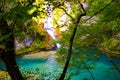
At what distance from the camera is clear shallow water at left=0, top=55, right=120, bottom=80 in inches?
642

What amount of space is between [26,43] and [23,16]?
23.0 meters

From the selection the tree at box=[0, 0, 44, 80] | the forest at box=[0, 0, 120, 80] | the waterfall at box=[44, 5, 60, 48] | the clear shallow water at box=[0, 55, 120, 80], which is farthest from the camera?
the clear shallow water at box=[0, 55, 120, 80]

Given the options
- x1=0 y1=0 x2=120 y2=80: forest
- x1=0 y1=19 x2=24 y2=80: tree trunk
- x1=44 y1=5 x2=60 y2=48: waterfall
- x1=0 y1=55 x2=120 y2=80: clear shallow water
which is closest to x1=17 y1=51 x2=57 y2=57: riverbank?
x1=0 y1=0 x2=120 y2=80: forest

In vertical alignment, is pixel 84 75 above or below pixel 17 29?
above

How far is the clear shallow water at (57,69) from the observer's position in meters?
16.3

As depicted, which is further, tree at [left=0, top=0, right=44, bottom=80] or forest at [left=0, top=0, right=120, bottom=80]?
forest at [left=0, top=0, right=120, bottom=80]

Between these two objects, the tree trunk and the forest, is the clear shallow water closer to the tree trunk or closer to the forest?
the forest

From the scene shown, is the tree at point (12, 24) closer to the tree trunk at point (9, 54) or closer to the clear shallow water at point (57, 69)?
the tree trunk at point (9, 54)

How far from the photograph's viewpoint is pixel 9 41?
246 inches

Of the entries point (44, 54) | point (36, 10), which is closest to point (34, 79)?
point (36, 10)

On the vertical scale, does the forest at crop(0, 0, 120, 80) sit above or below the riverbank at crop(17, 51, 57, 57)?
below

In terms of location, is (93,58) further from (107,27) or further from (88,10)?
(88,10)

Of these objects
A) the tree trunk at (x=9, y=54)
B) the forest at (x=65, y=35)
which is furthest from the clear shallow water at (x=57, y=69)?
the tree trunk at (x=9, y=54)

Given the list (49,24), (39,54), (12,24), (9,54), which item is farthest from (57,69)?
(12,24)
